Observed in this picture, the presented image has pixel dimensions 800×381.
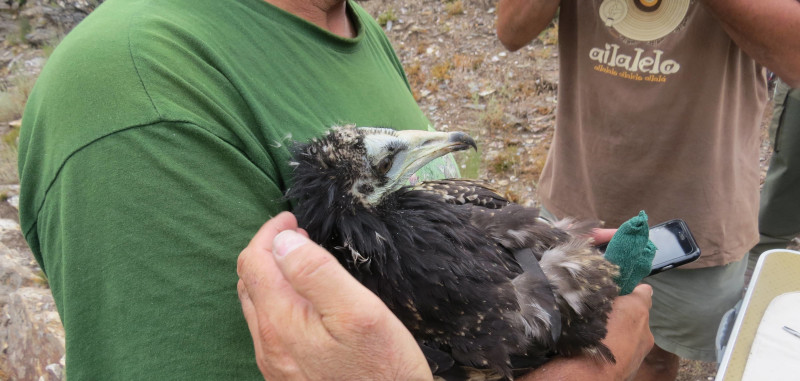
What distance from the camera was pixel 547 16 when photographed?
3.62m

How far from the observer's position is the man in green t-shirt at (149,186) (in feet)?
4.22

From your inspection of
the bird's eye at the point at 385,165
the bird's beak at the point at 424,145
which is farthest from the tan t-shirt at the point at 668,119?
the bird's eye at the point at 385,165

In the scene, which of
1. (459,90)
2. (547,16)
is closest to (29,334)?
(547,16)

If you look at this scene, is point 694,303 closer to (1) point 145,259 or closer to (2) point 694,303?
(2) point 694,303

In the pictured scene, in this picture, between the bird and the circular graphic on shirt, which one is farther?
the circular graphic on shirt

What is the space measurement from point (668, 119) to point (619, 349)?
6.47 feet

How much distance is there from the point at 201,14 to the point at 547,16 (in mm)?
2738

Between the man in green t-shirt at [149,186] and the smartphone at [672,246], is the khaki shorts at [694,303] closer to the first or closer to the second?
the smartphone at [672,246]

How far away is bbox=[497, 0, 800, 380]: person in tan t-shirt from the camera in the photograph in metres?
3.09

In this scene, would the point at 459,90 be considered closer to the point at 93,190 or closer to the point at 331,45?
the point at 331,45

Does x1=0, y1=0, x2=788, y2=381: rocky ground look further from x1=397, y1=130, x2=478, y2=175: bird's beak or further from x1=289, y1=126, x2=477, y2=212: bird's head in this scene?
x1=397, y1=130, x2=478, y2=175: bird's beak

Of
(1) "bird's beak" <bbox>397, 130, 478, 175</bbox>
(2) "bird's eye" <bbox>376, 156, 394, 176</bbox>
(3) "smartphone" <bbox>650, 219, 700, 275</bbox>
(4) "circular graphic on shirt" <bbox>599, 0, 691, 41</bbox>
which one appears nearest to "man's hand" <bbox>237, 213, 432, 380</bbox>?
(2) "bird's eye" <bbox>376, 156, 394, 176</bbox>

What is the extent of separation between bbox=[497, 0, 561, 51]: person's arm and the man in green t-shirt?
2549mm

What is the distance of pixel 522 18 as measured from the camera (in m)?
3.66
